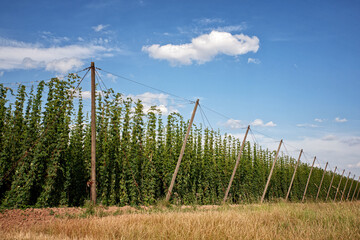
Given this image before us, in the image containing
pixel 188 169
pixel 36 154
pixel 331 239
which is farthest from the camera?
pixel 188 169

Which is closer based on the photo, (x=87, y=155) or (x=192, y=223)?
(x=192, y=223)

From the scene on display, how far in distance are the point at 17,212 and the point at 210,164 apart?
523 inches

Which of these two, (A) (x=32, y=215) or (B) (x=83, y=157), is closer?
(A) (x=32, y=215)

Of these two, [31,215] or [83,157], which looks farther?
[83,157]

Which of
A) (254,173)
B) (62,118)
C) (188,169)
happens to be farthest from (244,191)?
(62,118)

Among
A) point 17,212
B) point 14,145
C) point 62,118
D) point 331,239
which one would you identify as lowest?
point 17,212

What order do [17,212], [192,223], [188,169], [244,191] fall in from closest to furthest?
[192,223]
[17,212]
[188,169]
[244,191]

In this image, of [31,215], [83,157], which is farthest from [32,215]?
[83,157]

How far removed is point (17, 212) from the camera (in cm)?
1066

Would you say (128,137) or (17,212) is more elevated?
(128,137)

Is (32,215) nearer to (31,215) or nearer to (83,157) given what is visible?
(31,215)

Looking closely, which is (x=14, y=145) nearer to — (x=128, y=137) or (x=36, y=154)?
(x=36, y=154)

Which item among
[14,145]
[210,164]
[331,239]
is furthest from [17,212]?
[210,164]

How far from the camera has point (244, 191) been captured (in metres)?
24.3
